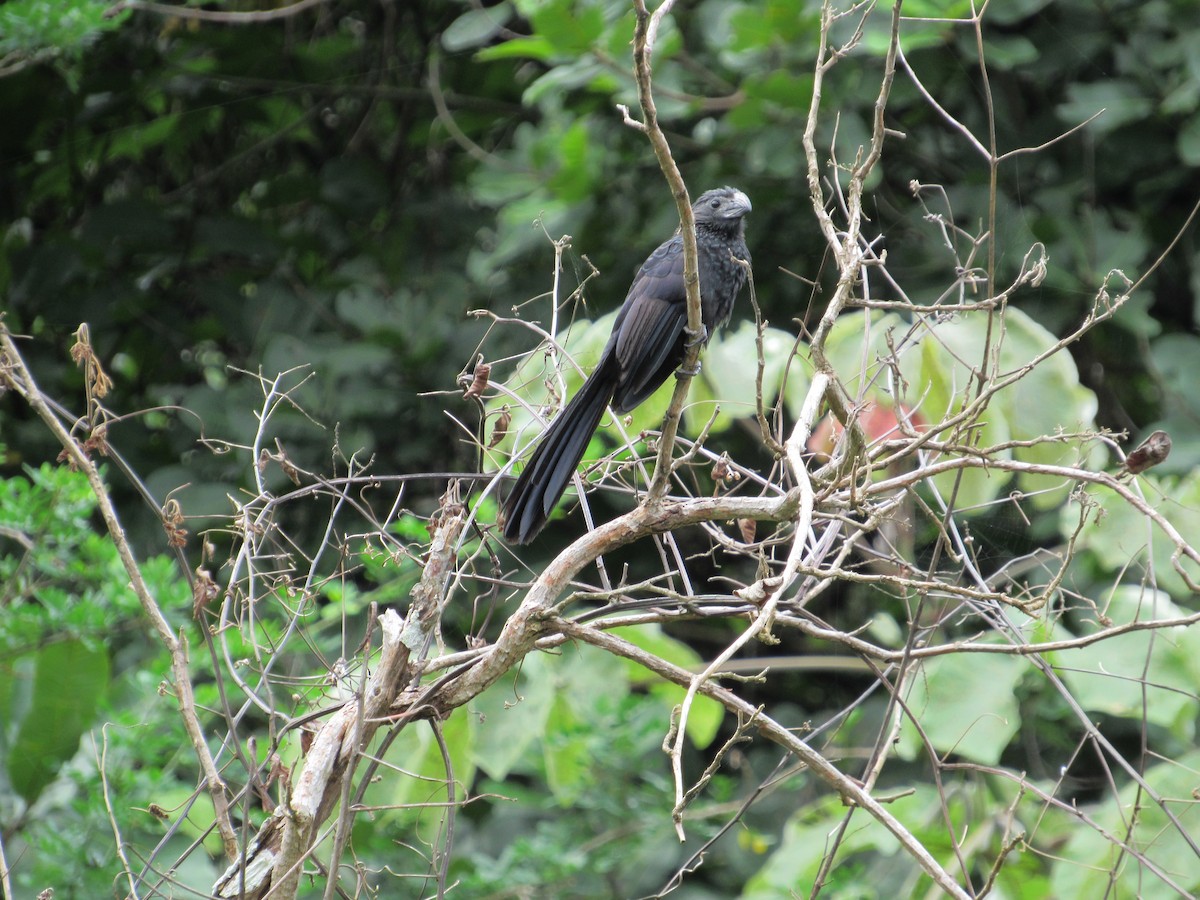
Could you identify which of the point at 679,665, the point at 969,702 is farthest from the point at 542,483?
the point at 969,702

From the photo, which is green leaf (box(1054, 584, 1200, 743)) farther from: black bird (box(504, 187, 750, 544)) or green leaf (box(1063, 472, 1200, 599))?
black bird (box(504, 187, 750, 544))

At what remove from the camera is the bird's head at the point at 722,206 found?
3.17 metres

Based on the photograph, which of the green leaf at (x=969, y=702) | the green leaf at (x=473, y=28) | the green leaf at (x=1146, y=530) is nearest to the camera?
the green leaf at (x=1146, y=530)

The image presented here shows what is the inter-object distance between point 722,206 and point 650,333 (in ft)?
2.05

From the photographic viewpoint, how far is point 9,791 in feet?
10.6

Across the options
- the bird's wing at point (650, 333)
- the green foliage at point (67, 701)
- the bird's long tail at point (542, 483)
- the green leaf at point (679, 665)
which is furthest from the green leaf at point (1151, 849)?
the green foliage at point (67, 701)

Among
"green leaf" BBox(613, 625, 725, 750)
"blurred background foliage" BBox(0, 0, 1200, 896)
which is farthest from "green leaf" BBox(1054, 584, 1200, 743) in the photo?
"green leaf" BBox(613, 625, 725, 750)

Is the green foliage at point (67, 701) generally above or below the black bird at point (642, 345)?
below

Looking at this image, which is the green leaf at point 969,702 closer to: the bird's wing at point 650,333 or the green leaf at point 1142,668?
the green leaf at point 1142,668

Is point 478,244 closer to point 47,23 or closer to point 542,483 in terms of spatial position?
point 47,23

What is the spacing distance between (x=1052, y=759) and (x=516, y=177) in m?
2.78

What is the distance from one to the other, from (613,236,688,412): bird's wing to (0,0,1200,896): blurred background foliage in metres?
0.15

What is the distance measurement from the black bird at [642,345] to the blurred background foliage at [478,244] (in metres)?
0.19

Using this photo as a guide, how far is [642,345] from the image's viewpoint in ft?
9.12
